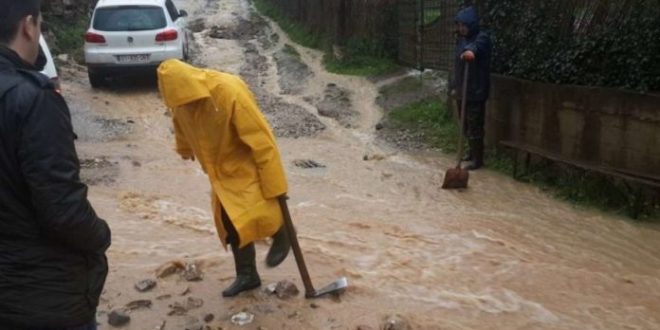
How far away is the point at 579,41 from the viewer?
769 centimetres

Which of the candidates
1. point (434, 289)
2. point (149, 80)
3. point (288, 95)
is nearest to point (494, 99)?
point (434, 289)

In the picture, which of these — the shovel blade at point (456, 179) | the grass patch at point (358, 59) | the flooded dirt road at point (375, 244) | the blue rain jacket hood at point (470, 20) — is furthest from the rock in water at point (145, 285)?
the grass patch at point (358, 59)

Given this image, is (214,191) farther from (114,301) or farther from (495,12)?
(495,12)

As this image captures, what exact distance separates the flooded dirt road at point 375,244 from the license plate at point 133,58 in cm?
169

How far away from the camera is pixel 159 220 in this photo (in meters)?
6.76

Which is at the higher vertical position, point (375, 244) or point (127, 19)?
point (127, 19)

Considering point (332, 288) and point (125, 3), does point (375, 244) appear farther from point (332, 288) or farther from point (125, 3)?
point (125, 3)

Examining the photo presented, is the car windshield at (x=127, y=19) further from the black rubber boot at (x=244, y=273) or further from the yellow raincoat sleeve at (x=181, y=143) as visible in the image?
the black rubber boot at (x=244, y=273)

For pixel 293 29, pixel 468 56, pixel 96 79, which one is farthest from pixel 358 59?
pixel 468 56

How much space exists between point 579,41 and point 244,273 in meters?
4.93

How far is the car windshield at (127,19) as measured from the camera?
12820 millimetres

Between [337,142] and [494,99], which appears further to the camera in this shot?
[337,142]

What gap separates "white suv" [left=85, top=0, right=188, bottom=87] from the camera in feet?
41.6

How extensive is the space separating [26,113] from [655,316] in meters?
4.24
